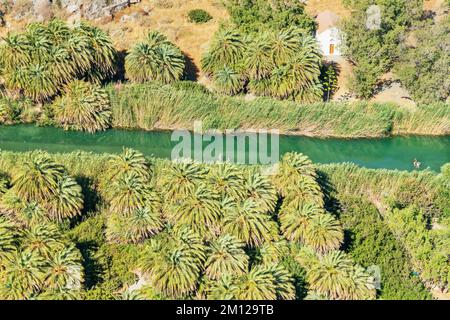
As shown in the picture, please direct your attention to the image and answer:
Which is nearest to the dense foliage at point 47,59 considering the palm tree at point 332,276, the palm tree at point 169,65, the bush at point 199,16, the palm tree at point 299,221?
the palm tree at point 169,65

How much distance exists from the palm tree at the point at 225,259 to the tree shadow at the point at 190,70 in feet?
80.4

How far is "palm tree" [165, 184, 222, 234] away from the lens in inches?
1619

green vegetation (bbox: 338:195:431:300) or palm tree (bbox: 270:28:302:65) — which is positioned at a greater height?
palm tree (bbox: 270:28:302:65)

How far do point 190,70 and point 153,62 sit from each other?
17.4 feet

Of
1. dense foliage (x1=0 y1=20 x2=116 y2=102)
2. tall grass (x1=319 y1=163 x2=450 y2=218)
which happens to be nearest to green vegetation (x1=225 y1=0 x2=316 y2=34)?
dense foliage (x1=0 y1=20 x2=116 y2=102)

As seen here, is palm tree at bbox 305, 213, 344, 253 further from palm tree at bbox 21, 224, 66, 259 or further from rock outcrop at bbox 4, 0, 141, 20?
rock outcrop at bbox 4, 0, 141, 20

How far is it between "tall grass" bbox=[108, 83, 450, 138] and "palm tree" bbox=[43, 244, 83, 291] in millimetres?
20320

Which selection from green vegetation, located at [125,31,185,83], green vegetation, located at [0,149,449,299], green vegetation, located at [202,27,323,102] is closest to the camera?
green vegetation, located at [0,149,449,299]

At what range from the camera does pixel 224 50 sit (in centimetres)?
5841

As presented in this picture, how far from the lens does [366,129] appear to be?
57031mm

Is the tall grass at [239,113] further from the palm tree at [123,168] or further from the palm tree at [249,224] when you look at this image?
the palm tree at [249,224]

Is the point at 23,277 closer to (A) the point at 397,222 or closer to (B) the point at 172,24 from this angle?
(A) the point at 397,222
